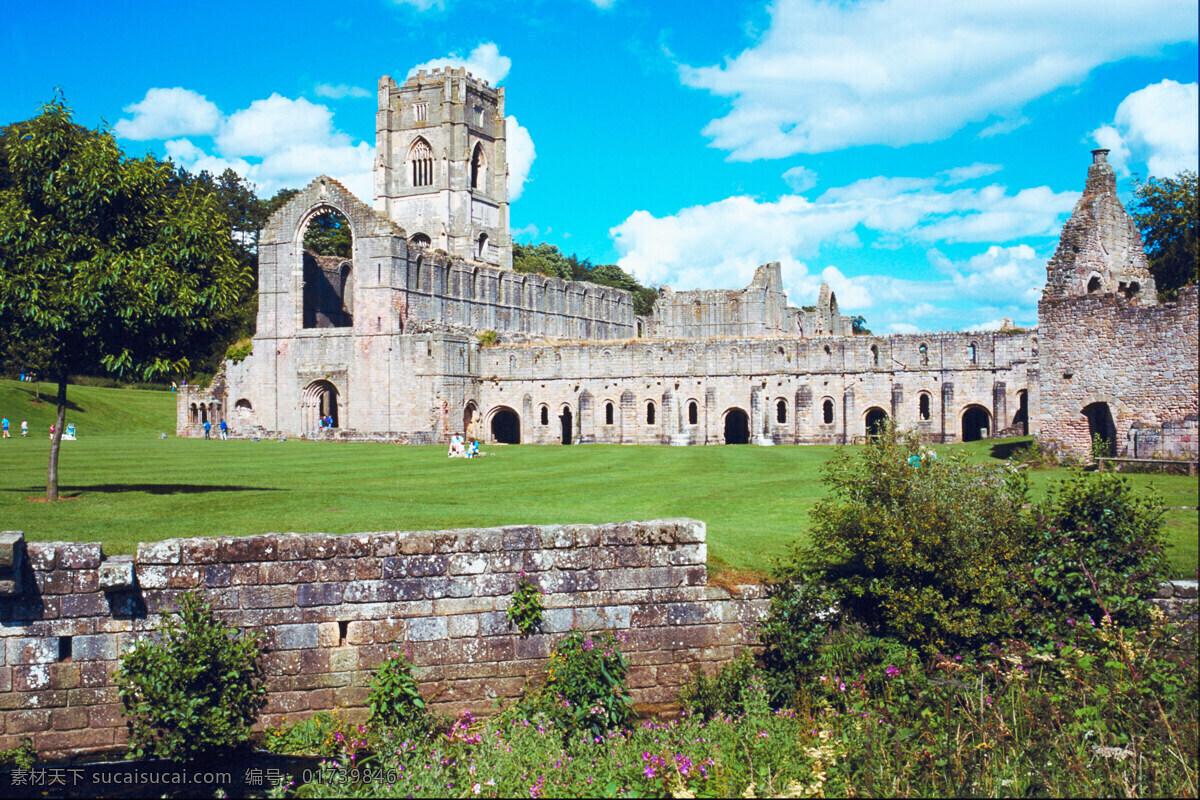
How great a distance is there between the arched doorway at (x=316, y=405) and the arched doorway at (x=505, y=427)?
8408mm

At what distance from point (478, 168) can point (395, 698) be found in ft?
232

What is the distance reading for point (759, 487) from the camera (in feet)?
68.3

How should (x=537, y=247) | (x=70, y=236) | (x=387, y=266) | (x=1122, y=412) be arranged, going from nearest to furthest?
(x=70, y=236) → (x=1122, y=412) → (x=387, y=266) → (x=537, y=247)

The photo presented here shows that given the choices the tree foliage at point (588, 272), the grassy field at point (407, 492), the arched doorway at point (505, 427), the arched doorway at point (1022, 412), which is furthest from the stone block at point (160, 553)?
the tree foliage at point (588, 272)

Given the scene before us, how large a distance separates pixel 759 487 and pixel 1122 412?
9698mm

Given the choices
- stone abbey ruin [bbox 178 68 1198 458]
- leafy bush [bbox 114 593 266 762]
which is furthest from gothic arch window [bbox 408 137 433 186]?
leafy bush [bbox 114 593 266 762]

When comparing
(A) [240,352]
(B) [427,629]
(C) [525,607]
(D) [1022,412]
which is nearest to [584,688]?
(C) [525,607]

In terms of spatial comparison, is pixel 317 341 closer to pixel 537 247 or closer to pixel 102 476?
pixel 102 476

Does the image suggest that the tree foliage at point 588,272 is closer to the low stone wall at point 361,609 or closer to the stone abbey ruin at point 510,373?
the stone abbey ruin at point 510,373

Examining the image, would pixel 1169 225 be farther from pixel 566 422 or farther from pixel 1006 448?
pixel 566 422

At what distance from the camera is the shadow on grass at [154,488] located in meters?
17.1

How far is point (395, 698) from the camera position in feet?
33.0

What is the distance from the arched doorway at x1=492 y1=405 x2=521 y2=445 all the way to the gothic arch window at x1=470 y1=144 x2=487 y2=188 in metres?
30.2

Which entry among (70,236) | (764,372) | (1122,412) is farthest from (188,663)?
(764,372)
